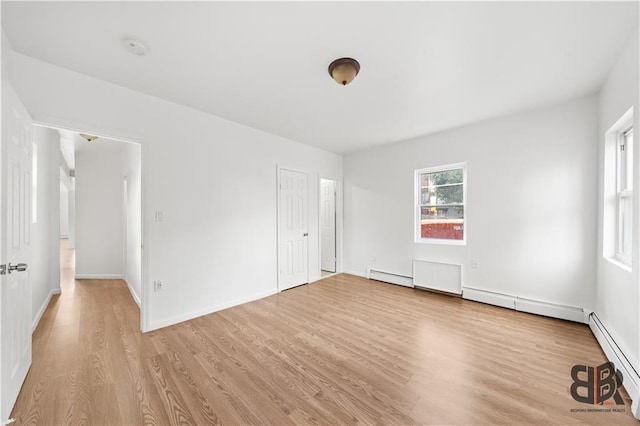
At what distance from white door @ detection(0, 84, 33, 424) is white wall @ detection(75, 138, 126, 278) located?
3550mm

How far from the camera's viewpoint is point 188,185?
3094mm

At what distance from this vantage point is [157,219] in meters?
2.84

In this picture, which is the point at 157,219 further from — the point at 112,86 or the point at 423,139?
the point at 423,139

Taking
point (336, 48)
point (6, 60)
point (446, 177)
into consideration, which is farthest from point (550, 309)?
point (6, 60)

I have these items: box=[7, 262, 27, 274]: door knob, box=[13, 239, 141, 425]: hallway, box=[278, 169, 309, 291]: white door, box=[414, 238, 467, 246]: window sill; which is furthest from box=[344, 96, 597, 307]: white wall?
box=[7, 262, 27, 274]: door knob

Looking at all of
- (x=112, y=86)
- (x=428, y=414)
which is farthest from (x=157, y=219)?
(x=428, y=414)

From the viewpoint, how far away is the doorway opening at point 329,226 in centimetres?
554

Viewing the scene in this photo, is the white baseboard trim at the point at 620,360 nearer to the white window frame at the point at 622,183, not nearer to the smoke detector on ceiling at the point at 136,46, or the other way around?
the white window frame at the point at 622,183

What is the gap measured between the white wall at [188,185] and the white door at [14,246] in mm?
509

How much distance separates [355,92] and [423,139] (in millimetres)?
2082

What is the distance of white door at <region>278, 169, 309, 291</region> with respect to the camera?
426 cm

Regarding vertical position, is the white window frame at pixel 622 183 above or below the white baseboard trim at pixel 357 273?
above

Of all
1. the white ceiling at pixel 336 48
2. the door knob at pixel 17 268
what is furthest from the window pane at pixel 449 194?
the door knob at pixel 17 268

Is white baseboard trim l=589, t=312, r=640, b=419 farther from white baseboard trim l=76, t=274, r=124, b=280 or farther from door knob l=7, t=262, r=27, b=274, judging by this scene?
white baseboard trim l=76, t=274, r=124, b=280
